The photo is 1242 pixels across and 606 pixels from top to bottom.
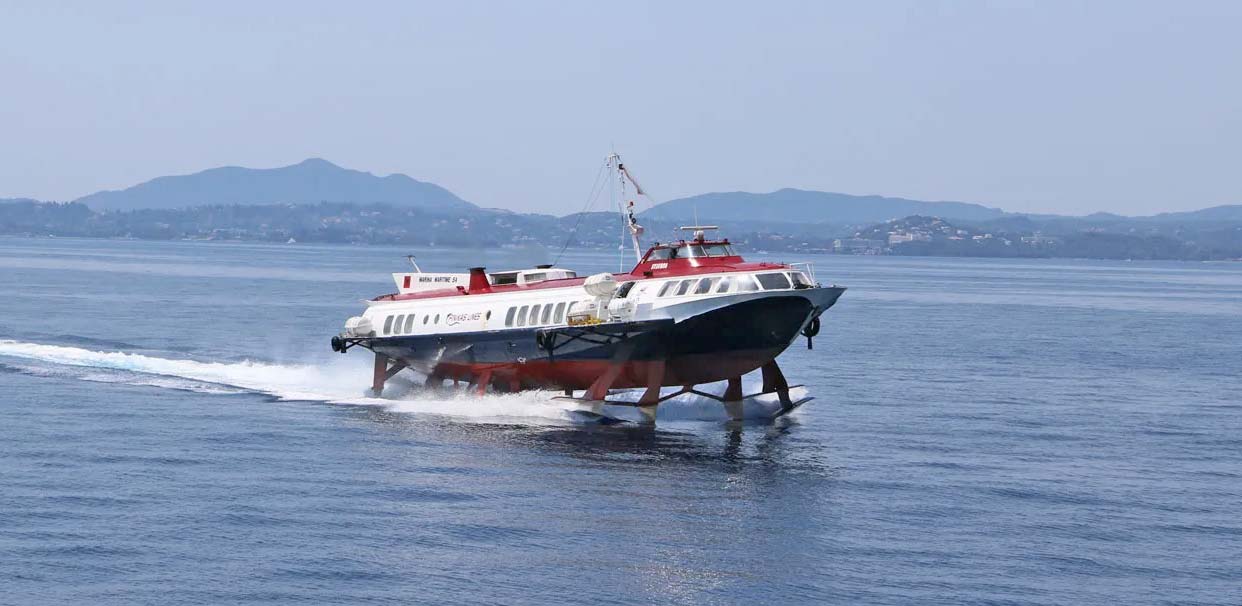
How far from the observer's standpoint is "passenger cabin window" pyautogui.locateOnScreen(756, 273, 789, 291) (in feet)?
154

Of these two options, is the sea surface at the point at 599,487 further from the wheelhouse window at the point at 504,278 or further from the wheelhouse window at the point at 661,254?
the wheelhouse window at the point at 661,254

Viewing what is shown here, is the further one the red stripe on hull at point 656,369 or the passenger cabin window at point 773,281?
the red stripe on hull at point 656,369

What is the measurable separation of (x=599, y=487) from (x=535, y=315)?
42.9 ft

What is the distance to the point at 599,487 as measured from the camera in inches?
1513

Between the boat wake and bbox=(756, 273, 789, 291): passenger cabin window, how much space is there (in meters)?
6.75

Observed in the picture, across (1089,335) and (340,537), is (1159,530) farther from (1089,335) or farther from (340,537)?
(1089,335)

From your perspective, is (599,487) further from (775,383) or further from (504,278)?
(504,278)

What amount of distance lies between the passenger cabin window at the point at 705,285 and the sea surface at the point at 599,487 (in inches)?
192

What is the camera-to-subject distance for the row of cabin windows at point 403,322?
54.8 m

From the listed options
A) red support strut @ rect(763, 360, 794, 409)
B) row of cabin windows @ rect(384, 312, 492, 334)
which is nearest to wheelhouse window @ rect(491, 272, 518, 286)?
row of cabin windows @ rect(384, 312, 492, 334)

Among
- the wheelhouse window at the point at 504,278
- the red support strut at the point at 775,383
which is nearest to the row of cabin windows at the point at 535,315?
the wheelhouse window at the point at 504,278

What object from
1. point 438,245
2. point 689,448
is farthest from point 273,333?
point 689,448

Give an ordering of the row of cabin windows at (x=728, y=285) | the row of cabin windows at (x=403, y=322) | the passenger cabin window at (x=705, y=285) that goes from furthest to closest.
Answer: the row of cabin windows at (x=403, y=322), the passenger cabin window at (x=705, y=285), the row of cabin windows at (x=728, y=285)

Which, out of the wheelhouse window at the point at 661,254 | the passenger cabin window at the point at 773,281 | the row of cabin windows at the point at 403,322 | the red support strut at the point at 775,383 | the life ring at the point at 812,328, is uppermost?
the wheelhouse window at the point at 661,254
